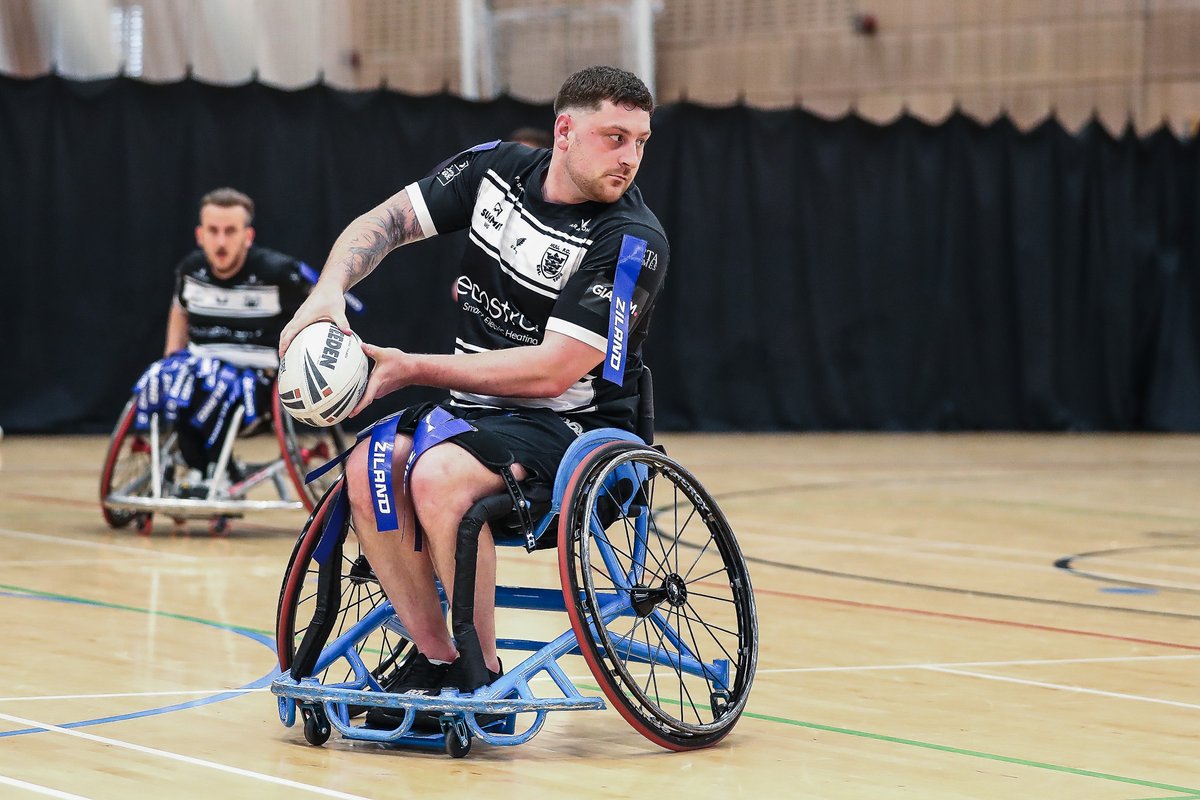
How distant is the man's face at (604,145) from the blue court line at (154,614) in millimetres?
1177

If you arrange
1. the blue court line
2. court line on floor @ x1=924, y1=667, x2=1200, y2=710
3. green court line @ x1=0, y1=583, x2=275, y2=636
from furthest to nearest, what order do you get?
green court line @ x1=0, y1=583, x2=275, y2=636 → court line on floor @ x1=924, y1=667, x2=1200, y2=710 → the blue court line

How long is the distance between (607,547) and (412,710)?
16.7 inches

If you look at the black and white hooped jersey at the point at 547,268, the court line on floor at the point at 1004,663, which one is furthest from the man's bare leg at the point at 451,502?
the court line on floor at the point at 1004,663

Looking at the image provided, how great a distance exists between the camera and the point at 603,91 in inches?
115

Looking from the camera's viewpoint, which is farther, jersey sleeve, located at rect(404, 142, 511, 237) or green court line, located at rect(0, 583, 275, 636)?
green court line, located at rect(0, 583, 275, 636)

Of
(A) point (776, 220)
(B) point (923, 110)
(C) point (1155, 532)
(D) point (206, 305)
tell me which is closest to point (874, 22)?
(B) point (923, 110)

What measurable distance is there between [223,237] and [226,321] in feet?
0.97

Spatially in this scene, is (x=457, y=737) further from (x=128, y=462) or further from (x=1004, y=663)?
(x=128, y=462)

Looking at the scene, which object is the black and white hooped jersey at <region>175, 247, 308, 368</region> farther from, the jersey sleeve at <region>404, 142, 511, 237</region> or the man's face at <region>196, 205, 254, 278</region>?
the jersey sleeve at <region>404, 142, 511, 237</region>

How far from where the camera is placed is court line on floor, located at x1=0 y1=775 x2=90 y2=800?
2381 mm

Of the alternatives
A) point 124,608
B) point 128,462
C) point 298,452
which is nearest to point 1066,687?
point 124,608

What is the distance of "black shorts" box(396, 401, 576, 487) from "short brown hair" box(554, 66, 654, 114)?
20.4 inches

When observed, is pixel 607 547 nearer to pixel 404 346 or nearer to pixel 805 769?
pixel 805 769

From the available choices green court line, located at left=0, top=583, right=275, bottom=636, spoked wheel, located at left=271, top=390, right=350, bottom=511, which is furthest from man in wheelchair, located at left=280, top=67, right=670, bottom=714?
spoked wheel, located at left=271, top=390, right=350, bottom=511
